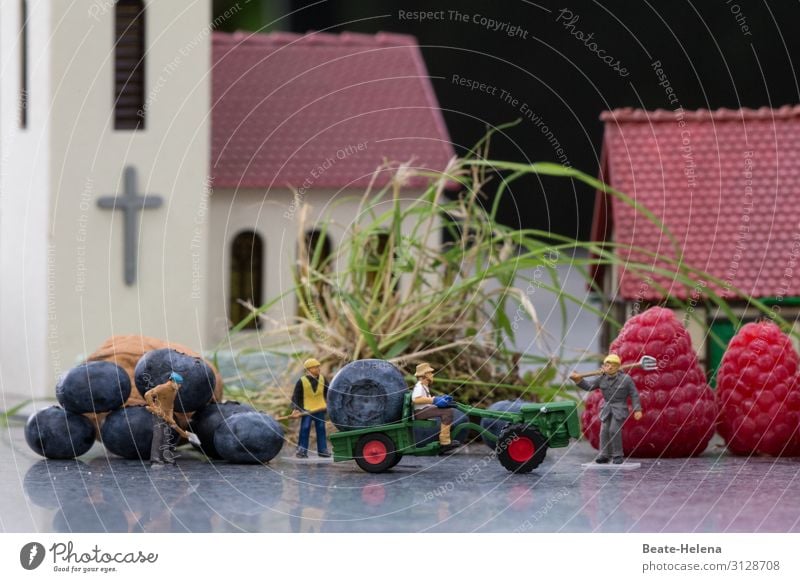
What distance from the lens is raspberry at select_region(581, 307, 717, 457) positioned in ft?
6.78

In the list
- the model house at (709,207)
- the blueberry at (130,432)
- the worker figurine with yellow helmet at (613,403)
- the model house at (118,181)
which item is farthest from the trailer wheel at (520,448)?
the model house at (118,181)

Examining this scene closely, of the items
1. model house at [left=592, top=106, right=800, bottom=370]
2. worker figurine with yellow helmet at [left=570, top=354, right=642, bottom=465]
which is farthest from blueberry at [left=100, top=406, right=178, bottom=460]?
model house at [left=592, top=106, right=800, bottom=370]

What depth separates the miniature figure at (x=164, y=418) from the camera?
1941 mm

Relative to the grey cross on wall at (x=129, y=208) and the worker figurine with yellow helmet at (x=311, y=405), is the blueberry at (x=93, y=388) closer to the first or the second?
the worker figurine with yellow helmet at (x=311, y=405)

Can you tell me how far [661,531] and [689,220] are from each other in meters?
1.37

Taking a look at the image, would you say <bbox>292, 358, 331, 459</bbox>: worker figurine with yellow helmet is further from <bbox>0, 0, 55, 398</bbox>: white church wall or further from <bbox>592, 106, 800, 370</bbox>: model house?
<bbox>0, 0, 55, 398</bbox>: white church wall

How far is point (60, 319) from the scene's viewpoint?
292 cm

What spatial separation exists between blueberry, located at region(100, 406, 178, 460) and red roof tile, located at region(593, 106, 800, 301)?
3.42ft

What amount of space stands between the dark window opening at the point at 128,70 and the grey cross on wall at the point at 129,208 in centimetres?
12

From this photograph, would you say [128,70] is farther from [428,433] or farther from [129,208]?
[428,433]

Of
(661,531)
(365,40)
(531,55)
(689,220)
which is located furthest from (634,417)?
(531,55)

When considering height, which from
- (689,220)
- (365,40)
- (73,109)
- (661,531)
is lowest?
(661,531)

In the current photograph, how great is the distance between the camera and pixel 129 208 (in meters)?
2.97

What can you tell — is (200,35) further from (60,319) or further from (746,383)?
(746,383)
